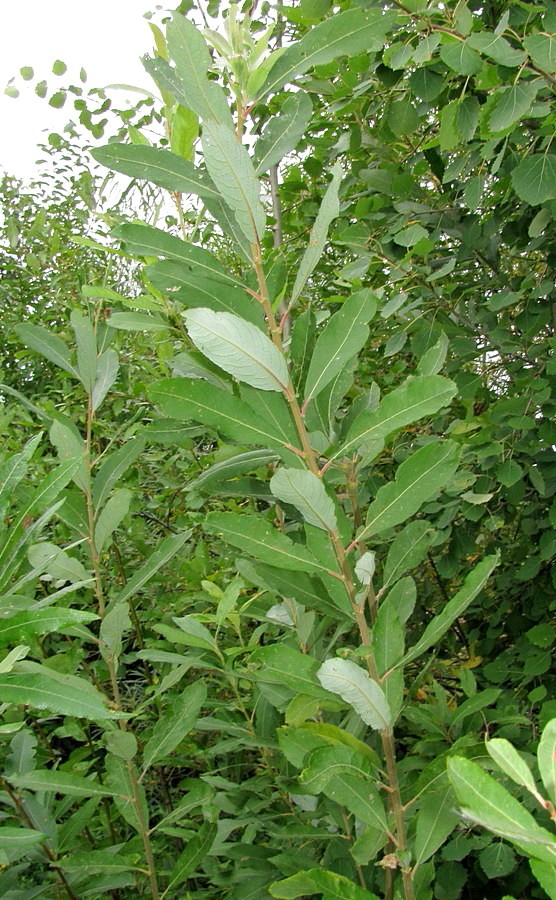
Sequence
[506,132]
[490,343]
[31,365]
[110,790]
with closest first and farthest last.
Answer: [110,790] < [506,132] < [490,343] < [31,365]

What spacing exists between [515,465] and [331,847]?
2.54 ft

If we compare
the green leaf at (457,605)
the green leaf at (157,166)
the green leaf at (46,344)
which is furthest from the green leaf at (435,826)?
the green leaf at (46,344)

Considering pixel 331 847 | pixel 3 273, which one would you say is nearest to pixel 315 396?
pixel 331 847

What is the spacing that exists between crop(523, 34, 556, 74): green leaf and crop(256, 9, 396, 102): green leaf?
1.54ft

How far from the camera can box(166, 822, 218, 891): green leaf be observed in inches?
38.6

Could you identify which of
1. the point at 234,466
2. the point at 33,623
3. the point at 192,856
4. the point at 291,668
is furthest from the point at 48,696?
the point at 192,856

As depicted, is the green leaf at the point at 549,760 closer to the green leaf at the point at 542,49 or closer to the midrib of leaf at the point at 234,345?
the midrib of leaf at the point at 234,345

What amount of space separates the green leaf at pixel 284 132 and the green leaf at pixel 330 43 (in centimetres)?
3

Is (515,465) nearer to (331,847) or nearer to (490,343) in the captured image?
(490,343)

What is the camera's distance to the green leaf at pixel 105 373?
1136 mm

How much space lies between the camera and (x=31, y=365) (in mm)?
2938

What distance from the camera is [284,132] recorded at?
2.64 feet

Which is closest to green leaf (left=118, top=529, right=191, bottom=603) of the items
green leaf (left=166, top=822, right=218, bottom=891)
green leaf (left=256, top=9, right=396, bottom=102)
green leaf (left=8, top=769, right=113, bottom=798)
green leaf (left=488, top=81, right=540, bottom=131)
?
green leaf (left=8, top=769, right=113, bottom=798)

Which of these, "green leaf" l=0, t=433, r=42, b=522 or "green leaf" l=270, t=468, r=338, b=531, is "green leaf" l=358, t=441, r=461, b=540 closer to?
"green leaf" l=270, t=468, r=338, b=531
